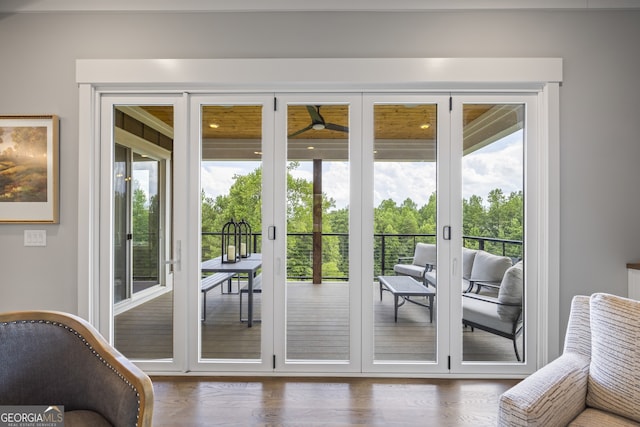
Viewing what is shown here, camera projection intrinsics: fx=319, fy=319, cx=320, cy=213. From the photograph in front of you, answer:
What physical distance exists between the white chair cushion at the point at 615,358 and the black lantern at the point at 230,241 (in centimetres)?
213

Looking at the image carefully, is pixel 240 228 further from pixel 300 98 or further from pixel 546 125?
pixel 546 125

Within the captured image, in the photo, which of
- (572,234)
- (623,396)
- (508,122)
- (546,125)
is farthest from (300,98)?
(623,396)

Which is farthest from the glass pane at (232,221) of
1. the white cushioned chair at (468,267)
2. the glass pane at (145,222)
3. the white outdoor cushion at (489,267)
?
the white outdoor cushion at (489,267)

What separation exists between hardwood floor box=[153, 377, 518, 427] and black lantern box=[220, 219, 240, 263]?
893 mm

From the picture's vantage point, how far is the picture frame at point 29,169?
2.31 meters

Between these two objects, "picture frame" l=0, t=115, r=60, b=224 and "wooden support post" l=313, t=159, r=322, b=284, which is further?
"wooden support post" l=313, t=159, r=322, b=284

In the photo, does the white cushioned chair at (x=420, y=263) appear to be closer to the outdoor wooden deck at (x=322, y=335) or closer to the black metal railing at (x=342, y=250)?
the black metal railing at (x=342, y=250)

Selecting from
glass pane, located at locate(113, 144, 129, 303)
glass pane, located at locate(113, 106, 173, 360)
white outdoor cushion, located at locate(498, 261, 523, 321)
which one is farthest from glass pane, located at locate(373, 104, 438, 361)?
glass pane, located at locate(113, 144, 129, 303)

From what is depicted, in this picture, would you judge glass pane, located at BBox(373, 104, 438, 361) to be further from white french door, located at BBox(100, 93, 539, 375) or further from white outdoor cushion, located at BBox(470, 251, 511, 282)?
white outdoor cushion, located at BBox(470, 251, 511, 282)

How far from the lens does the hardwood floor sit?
1.90m

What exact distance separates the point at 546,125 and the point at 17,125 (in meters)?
3.81

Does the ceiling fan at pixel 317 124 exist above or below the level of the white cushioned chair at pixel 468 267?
above

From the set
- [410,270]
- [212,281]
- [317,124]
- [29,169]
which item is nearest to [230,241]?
[212,281]

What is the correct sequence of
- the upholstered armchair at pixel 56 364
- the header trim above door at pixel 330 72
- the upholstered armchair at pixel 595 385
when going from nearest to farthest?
the upholstered armchair at pixel 595 385
the upholstered armchair at pixel 56 364
the header trim above door at pixel 330 72
